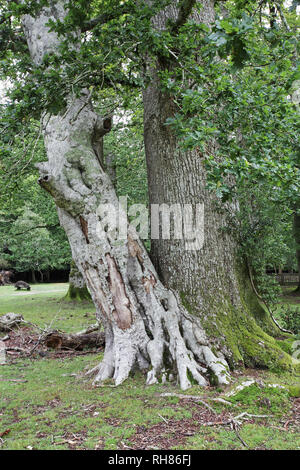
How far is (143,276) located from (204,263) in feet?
2.92

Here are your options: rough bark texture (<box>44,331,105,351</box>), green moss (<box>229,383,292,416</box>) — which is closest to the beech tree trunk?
green moss (<box>229,383,292,416</box>)

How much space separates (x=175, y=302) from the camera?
194 inches

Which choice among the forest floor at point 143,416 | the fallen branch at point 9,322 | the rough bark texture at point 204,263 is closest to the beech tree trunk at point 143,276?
the rough bark texture at point 204,263

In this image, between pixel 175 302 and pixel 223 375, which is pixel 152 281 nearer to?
pixel 175 302

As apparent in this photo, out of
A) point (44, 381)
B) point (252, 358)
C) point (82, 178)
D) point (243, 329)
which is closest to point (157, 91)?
point (82, 178)

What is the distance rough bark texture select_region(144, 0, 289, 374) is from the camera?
4.80 metres

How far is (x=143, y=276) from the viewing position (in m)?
4.99

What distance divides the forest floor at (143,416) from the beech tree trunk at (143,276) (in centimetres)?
34

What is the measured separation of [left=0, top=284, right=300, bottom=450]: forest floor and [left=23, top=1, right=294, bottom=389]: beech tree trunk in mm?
340

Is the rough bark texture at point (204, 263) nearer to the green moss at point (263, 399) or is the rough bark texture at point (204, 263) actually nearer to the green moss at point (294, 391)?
the green moss at point (294, 391)

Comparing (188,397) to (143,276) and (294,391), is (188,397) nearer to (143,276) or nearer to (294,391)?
(294,391)

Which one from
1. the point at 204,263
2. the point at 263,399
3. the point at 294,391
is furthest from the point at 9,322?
the point at 294,391

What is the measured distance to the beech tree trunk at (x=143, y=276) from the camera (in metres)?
4.64

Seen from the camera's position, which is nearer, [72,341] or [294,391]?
[294,391]
